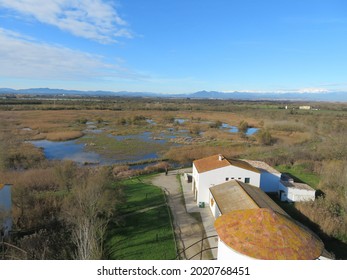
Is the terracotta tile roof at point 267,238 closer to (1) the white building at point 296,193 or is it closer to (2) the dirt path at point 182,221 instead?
(2) the dirt path at point 182,221

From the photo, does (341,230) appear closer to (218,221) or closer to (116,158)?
(218,221)

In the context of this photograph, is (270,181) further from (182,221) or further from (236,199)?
(182,221)

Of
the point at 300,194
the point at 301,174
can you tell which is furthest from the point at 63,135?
the point at 300,194

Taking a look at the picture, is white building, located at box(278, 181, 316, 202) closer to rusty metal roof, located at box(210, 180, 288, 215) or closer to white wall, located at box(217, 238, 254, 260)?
rusty metal roof, located at box(210, 180, 288, 215)

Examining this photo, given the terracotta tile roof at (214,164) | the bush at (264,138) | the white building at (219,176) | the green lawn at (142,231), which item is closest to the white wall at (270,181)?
the terracotta tile roof at (214,164)
